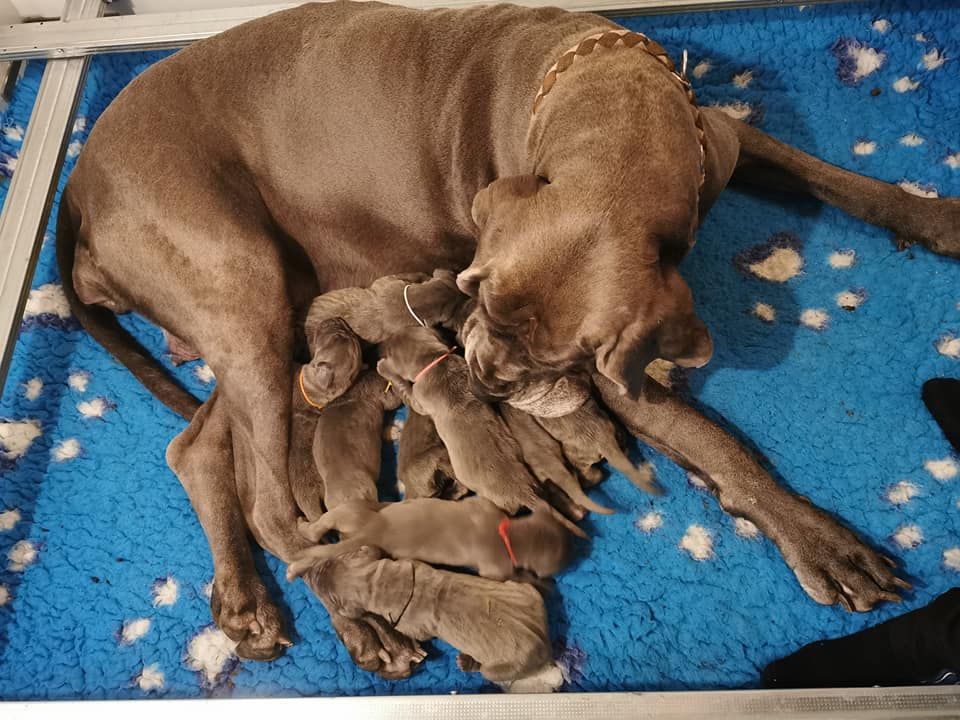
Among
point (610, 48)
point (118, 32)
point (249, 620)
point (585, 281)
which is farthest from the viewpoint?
point (118, 32)

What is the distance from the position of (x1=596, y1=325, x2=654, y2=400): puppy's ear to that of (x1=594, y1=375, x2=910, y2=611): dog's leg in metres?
0.34

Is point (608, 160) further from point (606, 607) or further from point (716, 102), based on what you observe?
point (716, 102)

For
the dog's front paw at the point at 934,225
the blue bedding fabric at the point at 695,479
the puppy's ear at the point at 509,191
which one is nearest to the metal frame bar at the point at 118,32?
the blue bedding fabric at the point at 695,479

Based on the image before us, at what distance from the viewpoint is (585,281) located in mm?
1703

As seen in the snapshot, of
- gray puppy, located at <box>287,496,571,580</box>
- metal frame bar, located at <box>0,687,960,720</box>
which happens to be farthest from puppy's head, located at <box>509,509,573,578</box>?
metal frame bar, located at <box>0,687,960,720</box>

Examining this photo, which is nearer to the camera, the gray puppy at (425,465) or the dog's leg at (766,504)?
the dog's leg at (766,504)

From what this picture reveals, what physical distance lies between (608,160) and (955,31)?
6.91 ft

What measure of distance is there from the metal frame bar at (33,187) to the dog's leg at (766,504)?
206 centimetres

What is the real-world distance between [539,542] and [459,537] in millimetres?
217

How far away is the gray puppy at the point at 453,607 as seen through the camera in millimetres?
1993

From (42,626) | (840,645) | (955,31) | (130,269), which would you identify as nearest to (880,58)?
(955,31)

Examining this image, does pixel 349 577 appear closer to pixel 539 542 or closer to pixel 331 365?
pixel 539 542

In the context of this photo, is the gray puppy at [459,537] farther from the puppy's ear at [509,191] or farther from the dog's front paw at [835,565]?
the puppy's ear at [509,191]

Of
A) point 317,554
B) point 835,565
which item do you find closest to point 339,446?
point 317,554
